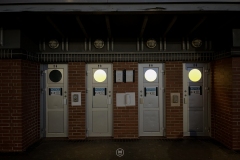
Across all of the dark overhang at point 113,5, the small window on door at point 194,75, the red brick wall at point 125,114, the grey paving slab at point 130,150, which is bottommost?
the grey paving slab at point 130,150

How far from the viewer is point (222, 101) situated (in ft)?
18.8

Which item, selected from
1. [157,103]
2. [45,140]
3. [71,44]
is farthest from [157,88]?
[45,140]

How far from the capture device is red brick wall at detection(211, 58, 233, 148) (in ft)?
17.7

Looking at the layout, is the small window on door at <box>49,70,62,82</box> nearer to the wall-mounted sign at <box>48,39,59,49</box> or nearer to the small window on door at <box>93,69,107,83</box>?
the wall-mounted sign at <box>48,39,59,49</box>

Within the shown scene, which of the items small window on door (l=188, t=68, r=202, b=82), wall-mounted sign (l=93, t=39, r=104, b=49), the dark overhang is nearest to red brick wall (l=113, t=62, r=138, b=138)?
wall-mounted sign (l=93, t=39, r=104, b=49)

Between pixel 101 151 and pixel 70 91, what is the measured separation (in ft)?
7.25

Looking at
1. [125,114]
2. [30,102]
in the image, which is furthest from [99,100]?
[30,102]

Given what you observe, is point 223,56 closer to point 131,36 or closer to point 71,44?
point 131,36

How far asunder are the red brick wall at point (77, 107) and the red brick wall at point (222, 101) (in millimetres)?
4300

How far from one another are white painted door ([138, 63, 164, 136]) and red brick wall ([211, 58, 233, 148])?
1708mm

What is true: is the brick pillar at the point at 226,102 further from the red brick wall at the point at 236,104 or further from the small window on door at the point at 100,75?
the small window on door at the point at 100,75

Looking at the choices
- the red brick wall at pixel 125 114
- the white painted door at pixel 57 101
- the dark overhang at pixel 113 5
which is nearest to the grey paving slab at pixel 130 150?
the red brick wall at pixel 125 114

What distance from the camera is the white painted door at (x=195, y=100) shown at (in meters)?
6.38

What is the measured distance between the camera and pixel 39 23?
510cm
